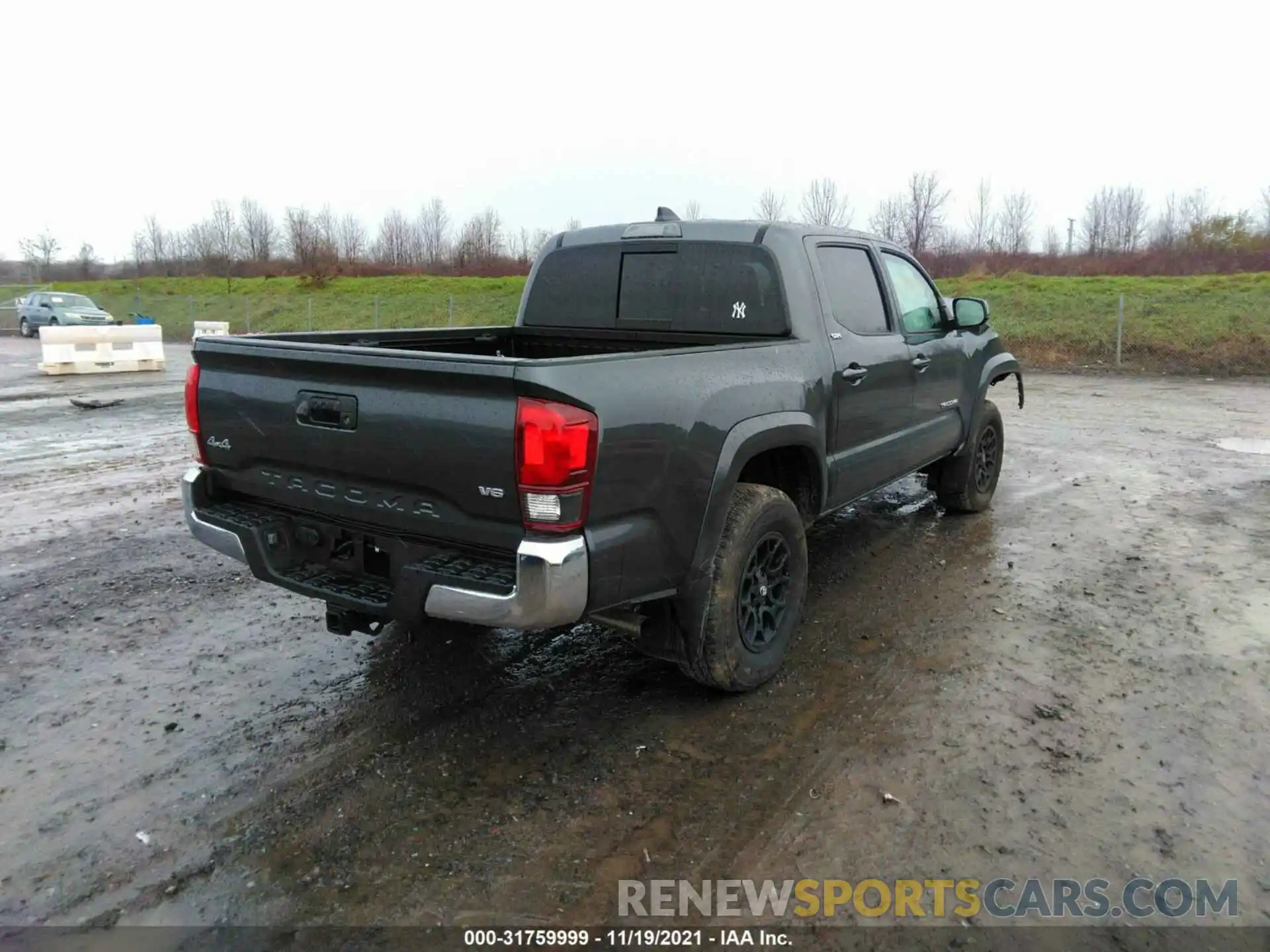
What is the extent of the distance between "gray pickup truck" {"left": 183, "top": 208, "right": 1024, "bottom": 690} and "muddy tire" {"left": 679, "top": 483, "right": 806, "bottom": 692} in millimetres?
11

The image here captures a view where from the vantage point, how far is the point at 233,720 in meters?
3.70

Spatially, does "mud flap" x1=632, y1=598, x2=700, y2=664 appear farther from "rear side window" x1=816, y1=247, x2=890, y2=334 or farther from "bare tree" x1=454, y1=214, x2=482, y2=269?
"bare tree" x1=454, y1=214, x2=482, y2=269

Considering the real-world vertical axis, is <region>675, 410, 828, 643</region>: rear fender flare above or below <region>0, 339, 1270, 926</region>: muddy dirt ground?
above

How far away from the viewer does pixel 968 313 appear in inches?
235

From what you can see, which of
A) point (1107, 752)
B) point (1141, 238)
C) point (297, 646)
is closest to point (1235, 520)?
point (1107, 752)

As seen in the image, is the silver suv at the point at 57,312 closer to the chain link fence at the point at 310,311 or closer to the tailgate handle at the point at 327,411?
the chain link fence at the point at 310,311

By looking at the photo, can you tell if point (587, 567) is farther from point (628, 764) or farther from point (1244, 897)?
point (1244, 897)

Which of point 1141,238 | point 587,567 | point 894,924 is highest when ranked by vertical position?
point 1141,238

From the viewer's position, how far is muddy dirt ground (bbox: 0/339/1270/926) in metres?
2.77

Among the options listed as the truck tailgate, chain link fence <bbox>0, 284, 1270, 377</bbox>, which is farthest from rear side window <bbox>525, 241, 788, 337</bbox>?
chain link fence <bbox>0, 284, 1270, 377</bbox>

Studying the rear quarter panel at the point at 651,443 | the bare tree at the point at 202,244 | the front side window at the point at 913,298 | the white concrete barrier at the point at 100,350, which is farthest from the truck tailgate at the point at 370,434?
the bare tree at the point at 202,244

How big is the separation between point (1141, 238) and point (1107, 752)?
4765 cm

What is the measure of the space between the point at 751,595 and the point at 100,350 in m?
19.6

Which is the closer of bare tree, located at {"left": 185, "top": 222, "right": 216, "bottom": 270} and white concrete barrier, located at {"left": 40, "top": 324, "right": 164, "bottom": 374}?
white concrete barrier, located at {"left": 40, "top": 324, "right": 164, "bottom": 374}
